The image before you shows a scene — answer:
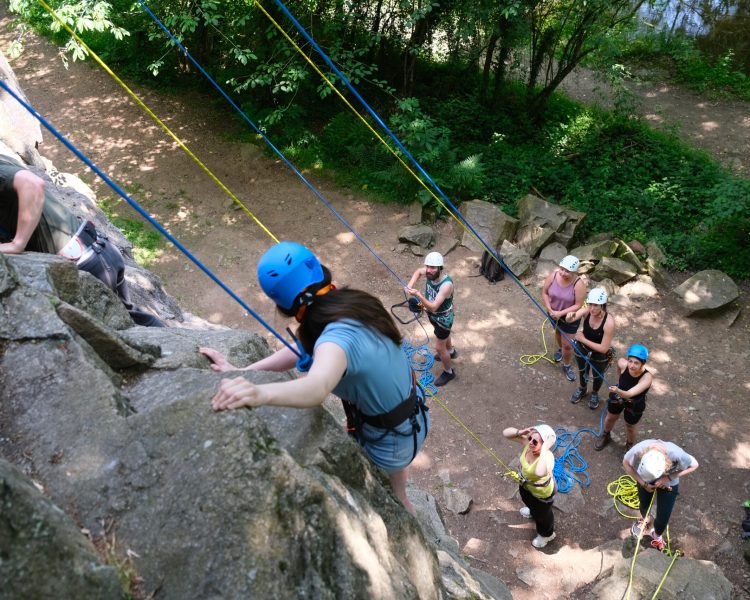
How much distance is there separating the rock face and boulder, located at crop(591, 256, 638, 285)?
7.48 meters

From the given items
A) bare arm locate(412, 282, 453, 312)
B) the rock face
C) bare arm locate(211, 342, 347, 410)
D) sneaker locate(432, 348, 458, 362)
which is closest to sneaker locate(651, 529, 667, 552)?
bare arm locate(412, 282, 453, 312)

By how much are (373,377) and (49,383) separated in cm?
133

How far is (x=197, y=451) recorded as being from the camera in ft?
7.17

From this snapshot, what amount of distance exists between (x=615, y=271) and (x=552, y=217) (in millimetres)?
1532

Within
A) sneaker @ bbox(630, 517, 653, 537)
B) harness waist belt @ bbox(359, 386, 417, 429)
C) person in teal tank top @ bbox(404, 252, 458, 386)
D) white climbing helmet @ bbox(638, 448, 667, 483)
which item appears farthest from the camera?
person in teal tank top @ bbox(404, 252, 458, 386)

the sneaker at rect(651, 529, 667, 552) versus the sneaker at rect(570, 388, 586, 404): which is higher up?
the sneaker at rect(570, 388, 586, 404)

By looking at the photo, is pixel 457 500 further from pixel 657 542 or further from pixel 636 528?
pixel 657 542

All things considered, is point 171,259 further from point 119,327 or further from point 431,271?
point 119,327

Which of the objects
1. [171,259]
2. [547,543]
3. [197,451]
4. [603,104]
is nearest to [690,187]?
[603,104]

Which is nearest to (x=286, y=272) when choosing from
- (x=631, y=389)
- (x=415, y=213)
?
(x=631, y=389)

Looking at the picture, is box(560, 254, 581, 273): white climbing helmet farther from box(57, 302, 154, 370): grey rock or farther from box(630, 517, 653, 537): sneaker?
box(57, 302, 154, 370): grey rock

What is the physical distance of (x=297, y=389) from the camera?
1.98 metres

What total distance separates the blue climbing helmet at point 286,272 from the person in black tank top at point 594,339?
4.57 metres

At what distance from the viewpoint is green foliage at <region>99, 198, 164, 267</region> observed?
9773mm
